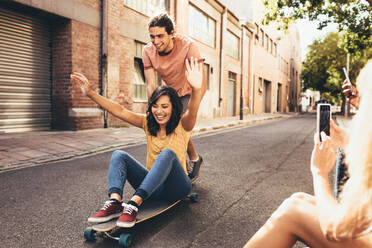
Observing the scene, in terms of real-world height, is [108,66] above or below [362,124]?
above

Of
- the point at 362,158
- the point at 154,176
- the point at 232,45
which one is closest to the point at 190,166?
the point at 154,176

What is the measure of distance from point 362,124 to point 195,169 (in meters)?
3.01

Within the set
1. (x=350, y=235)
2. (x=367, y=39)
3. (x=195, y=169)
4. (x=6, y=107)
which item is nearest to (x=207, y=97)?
(x=367, y=39)

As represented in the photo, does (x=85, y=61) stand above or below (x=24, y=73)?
above

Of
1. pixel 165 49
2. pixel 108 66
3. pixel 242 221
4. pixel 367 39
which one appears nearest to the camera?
pixel 242 221

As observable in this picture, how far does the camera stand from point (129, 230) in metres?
2.65

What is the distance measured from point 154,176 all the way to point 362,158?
5.69 feet

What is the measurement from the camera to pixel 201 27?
18922mm

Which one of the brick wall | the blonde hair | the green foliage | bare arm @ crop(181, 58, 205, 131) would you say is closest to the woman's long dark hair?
bare arm @ crop(181, 58, 205, 131)

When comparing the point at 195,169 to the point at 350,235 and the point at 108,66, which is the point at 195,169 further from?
the point at 108,66

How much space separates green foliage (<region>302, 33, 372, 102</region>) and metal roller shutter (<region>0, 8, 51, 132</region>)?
1182 inches

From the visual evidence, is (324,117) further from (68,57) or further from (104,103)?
(68,57)

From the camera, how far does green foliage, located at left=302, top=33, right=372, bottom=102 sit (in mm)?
34031

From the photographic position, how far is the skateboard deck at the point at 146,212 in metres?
2.32
